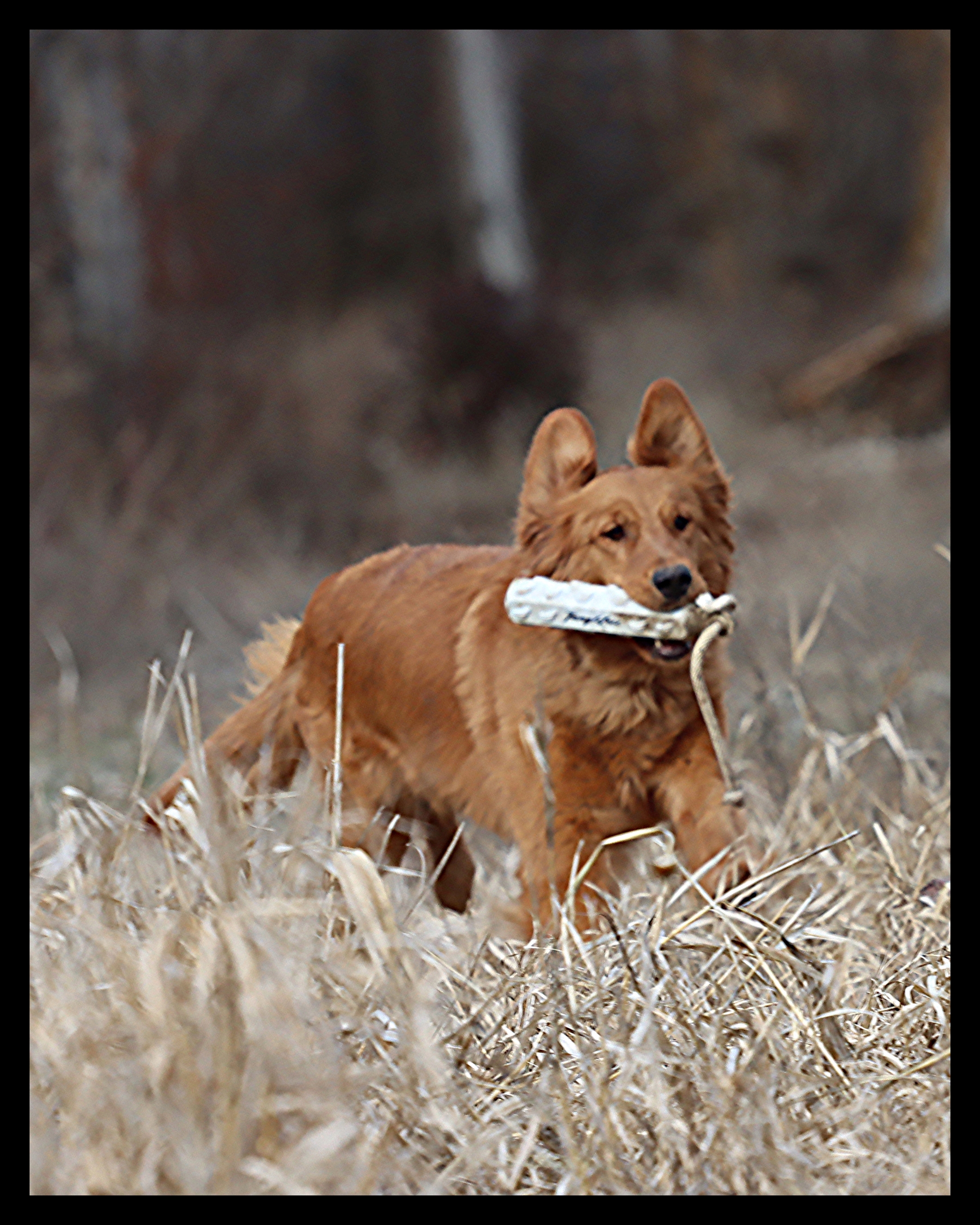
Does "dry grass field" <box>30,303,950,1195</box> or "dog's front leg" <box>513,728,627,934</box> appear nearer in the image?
"dry grass field" <box>30,303,950,1195</box>

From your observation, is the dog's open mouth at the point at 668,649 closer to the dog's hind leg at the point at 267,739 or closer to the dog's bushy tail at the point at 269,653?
the dog's hind leg at the point at 267,739

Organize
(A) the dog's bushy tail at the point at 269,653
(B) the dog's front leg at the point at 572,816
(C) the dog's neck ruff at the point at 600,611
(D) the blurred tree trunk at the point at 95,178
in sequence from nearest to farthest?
(C) the dog's neck ruff at the point at 600,611 < (B) the dog's front leg at the point at 572,816 < (A) the dog's bushy tail at the point at 269,653 < (D) the blurred tree trunk at the point at 95,178

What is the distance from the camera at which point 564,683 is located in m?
2.58

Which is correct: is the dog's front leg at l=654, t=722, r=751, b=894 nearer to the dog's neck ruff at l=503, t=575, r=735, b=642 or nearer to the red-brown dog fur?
the red-brown dog fur

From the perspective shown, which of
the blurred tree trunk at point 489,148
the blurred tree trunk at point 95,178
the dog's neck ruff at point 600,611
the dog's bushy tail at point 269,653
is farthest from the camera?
the blurred tree trunk at point 489,148

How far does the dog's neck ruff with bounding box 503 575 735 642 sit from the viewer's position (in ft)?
7.86

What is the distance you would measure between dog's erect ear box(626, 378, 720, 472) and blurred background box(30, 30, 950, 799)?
3.12 ft

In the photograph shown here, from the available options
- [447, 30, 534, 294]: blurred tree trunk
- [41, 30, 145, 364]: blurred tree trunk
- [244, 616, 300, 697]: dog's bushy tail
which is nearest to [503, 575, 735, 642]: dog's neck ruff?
[244, 616, 300, 697]: dog's bushy tail

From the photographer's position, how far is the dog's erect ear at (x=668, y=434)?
102 inches

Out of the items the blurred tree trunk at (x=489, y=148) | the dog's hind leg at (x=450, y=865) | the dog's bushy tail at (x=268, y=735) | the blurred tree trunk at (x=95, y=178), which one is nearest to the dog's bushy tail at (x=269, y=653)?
the dog's bushy tail at (x=268, y=735)

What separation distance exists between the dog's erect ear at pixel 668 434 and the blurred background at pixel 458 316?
95 cm

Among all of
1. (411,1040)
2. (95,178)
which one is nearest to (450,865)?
(411,1040)

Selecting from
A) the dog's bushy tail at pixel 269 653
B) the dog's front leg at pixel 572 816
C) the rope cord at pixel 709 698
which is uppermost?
the rope cord at pixel 709 698

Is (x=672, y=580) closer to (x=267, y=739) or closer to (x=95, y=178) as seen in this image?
(x=267, y=739)
